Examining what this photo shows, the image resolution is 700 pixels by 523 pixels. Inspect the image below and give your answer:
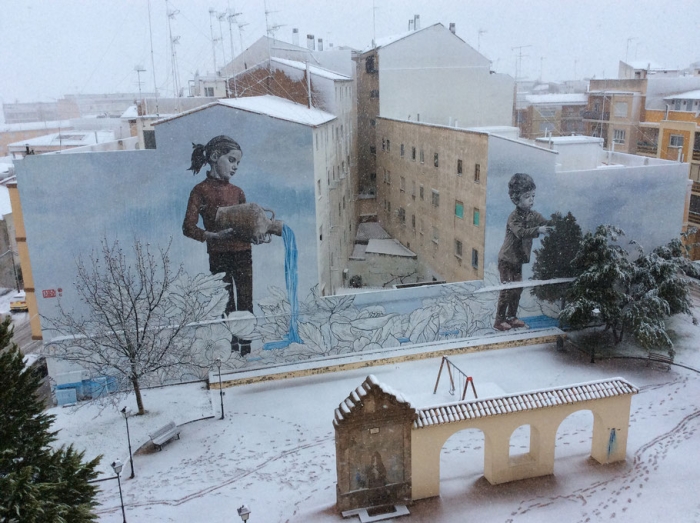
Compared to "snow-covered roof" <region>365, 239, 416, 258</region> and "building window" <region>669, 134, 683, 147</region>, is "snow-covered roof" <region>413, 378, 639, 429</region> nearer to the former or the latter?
"snow-covered roof" <region>365, 239, 416, 258</region>

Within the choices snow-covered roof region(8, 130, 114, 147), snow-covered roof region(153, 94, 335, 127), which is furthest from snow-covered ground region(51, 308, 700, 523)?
snow-covered roof region(8, 130, 114, 147)

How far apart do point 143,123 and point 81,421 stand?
1436 centimetres

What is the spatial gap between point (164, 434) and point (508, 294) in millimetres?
14307

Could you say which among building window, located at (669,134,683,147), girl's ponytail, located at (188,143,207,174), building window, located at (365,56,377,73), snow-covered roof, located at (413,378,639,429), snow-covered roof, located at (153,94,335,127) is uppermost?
building window, located at (365,56,377,73)

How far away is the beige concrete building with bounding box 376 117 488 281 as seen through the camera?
80.4 feet

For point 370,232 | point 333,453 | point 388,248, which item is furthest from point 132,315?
point 370,232

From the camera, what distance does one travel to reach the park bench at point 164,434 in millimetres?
18766

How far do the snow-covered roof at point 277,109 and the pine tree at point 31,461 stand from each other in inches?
433

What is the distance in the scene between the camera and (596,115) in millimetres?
45969

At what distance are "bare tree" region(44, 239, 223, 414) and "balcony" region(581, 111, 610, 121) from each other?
34417 mm

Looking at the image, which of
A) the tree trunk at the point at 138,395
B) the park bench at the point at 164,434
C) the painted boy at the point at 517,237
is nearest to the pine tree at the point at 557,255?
the painted boy at the point at 517,237

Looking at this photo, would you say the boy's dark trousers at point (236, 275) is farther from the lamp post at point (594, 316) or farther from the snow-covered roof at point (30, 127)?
the snow-covered roof at point (30, 127)

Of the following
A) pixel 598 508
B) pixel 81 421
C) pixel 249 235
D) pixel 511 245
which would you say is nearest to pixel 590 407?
pixel 598 508

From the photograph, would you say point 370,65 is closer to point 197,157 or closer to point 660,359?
point 197,157
